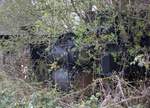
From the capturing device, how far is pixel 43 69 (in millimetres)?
10312

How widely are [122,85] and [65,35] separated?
2725 mm

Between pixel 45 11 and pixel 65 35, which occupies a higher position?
pixel 45 11

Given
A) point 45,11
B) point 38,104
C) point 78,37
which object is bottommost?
point 38,104

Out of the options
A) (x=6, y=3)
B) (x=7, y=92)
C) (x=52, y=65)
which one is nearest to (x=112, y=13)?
(x=52, y=65)

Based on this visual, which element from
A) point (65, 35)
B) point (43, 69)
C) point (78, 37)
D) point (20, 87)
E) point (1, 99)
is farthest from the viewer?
point (43, 69)

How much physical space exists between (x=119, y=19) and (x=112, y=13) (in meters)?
0.20

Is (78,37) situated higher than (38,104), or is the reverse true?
(78,37)

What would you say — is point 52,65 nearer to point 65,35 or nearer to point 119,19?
point 65,35

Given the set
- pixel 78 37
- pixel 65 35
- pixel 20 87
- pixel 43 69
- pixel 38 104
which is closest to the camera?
pixel 38 104

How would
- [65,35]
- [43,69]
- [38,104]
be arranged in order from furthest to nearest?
1. [43,69]
2. [65,35]
3. [38,104]

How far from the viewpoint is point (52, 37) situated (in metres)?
9.59

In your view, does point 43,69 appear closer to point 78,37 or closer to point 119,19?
point 78,37

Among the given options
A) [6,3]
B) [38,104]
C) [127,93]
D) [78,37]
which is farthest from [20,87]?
[6,3]

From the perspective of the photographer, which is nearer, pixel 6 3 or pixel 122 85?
pixel 122 85
